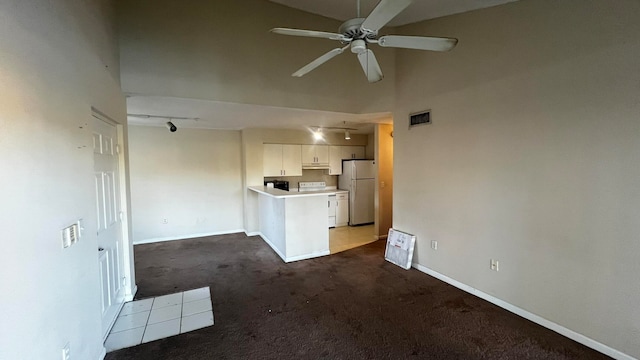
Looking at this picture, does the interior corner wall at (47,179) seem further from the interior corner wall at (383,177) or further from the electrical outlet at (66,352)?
the interior corner wall at (383,177)

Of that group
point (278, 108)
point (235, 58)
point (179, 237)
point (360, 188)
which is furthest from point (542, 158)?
point (179, 237)

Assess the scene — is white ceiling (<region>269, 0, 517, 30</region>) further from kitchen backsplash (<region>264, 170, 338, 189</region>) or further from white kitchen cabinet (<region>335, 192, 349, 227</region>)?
white kitchen cabinet (<region>335, 192, 349, 227</region>)

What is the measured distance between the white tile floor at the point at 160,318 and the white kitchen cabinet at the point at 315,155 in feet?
12.4

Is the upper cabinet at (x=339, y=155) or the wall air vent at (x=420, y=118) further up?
the wall air vent at (x=420, y=118)

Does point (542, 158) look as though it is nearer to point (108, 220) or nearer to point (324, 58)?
point (324, 58)

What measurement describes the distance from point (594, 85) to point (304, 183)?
17.2 feet

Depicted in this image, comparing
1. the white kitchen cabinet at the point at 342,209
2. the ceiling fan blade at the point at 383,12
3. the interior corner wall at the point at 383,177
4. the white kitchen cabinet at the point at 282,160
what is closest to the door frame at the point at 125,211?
the ceiling fan blade at the point at 383,12

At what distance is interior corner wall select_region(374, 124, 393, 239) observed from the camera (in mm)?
5355

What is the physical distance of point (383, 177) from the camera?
5.42 meters

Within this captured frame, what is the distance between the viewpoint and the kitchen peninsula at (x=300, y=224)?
4367mm

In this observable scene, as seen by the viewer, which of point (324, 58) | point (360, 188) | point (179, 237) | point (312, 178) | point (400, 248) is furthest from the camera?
point (312, 178)

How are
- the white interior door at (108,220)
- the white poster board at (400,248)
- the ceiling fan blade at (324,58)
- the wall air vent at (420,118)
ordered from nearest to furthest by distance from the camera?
the ceiling fan blade at (324,58), the white interior door at (108,220), the wall air vent at (420,118), the white poster board at (400,248)

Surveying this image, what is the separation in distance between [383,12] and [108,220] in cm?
301

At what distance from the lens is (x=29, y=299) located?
1.29m
